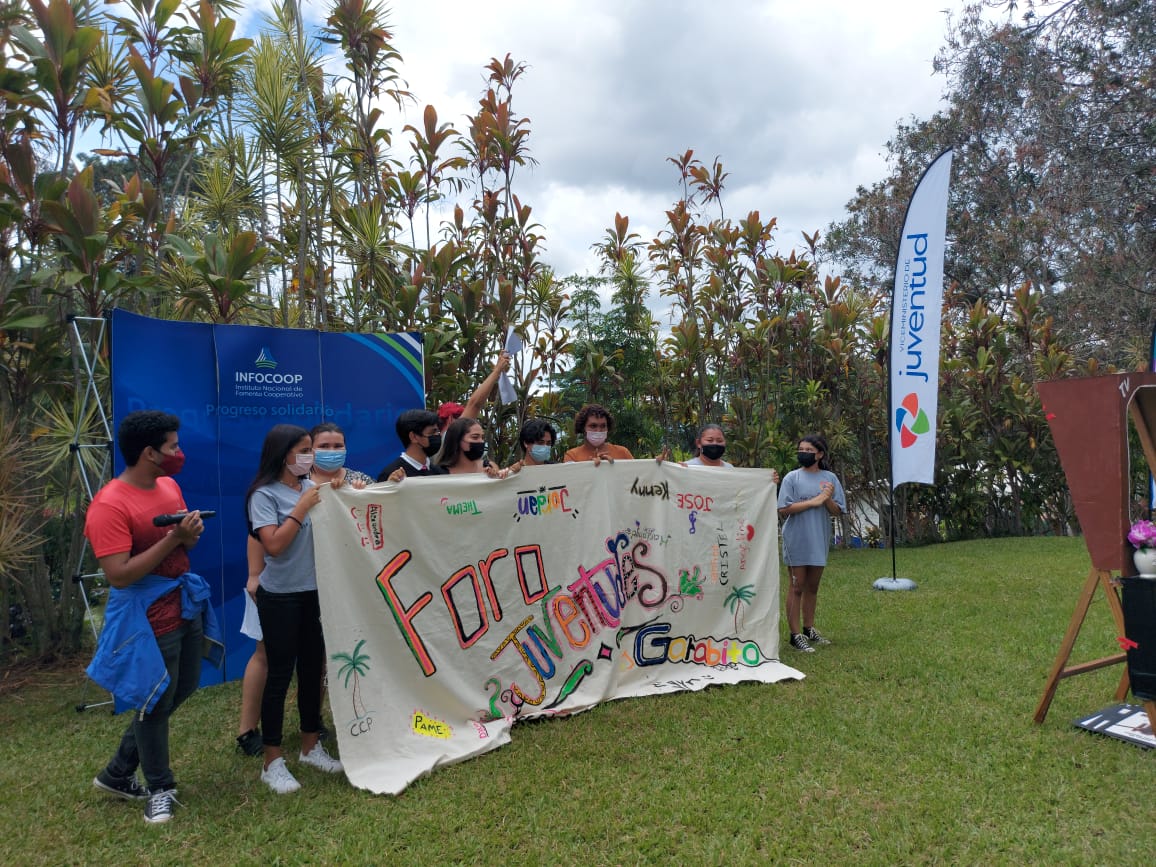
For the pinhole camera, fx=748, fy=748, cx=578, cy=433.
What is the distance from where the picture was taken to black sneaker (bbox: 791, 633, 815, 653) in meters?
5.26

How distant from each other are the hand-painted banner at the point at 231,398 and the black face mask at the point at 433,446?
1.30m

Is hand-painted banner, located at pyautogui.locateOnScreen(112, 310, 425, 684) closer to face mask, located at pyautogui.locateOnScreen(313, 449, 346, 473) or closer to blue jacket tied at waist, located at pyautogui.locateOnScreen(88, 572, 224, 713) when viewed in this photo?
face mask, located at pyautogui.locateOnScreen(313, 449, 346, 473)

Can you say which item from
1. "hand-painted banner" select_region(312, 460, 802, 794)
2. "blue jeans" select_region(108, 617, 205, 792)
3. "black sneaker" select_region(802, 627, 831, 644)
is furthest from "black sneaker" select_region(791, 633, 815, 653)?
"blue jeans" select_region(108, 617, 205, 792)

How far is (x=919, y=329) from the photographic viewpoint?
24.0 ft

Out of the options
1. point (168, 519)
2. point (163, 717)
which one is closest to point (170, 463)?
point (168, 519)

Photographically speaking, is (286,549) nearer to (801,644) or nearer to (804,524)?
(804,524)

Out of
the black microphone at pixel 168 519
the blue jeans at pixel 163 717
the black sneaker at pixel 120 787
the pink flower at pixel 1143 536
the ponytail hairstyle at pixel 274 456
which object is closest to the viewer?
the black microphone at pixel 168 519

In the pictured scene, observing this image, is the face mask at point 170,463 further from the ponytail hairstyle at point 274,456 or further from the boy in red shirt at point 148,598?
the ponytail hairstyle at point 274,456

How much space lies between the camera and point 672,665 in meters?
4.55

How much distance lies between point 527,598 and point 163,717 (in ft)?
5.81

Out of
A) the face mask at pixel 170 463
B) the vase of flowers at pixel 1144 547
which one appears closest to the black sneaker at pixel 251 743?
the face mask at pixel 170 463

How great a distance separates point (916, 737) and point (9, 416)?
247 inches

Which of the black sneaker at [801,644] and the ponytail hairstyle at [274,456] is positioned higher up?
the ponytail hairstyle at [274,456]

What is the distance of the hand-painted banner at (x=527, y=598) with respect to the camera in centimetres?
348
